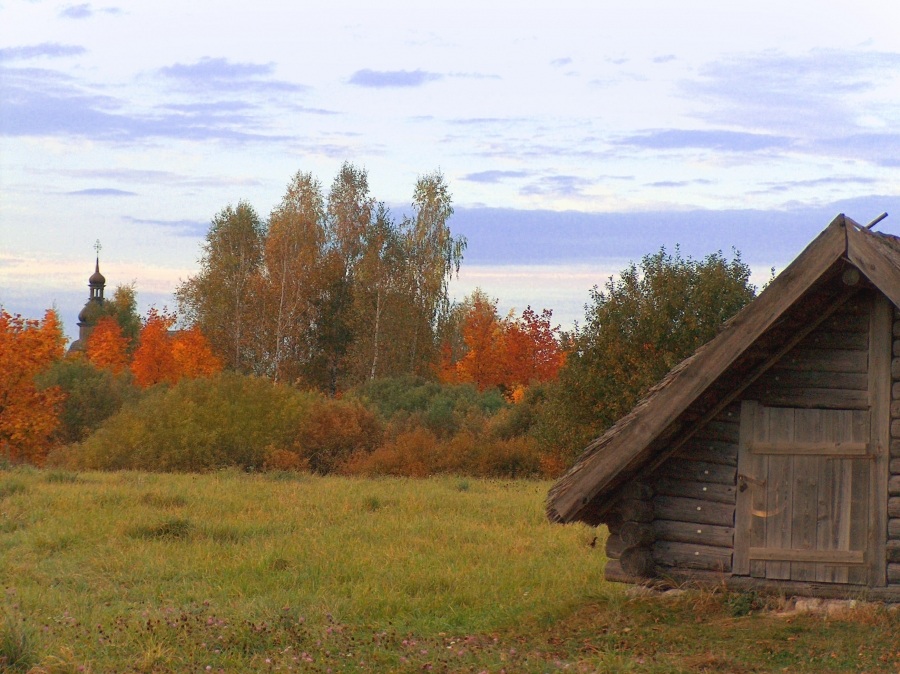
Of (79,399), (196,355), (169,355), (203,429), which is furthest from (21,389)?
(169,355)

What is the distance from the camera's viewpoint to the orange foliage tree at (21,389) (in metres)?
31.2

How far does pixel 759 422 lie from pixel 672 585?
179 centimetres

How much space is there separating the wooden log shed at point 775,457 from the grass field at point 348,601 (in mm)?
477

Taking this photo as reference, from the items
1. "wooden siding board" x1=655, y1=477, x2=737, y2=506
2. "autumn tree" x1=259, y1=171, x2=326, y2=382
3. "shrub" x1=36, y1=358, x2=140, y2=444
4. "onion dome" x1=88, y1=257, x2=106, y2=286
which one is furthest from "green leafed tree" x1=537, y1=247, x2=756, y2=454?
"onion dome" x1=88, y1=257, x2=106, y2=286

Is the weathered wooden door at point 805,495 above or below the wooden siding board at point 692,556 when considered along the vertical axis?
above

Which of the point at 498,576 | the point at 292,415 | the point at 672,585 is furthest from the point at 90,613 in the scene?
the point at 292,415

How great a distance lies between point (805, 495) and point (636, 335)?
1548 cm

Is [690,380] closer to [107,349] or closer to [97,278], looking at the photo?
[107,349]

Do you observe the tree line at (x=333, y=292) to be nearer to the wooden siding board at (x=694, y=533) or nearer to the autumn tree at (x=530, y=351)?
the autumn tree at (x=530, y=351)

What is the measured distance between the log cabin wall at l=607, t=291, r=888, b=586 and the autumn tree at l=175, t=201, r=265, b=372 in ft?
135

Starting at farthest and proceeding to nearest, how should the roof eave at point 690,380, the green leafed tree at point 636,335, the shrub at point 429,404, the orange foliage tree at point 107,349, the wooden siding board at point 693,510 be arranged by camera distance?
the orange foliage tree at point 107,349, the shrub at point 429,404, the green leafed tree at point 636,335, the wooden siding board at point 693,510, the roof eave at point 690,380

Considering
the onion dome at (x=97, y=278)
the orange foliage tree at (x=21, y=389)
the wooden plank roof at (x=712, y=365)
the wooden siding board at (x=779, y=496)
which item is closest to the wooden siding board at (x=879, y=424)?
the wooden plank roof at (x=712, y=365)

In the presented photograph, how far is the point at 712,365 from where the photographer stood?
870cm

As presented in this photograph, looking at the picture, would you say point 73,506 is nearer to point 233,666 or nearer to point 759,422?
point 233,666
